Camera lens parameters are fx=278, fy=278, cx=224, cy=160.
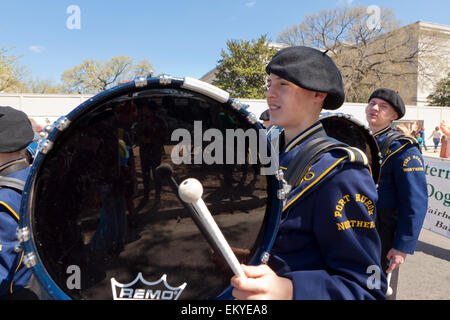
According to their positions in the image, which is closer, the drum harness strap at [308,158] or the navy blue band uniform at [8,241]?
the drum harness strap at [308,158]

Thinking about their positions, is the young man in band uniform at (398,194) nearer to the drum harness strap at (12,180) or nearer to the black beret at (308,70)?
the black beret at (308,70)

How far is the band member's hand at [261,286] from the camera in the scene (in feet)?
2.88

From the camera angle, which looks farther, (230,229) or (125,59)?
(125,59)

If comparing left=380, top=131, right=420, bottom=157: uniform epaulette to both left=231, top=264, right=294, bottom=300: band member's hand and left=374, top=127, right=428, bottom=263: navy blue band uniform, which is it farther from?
left=231, top=264, right=294, bottom=300: band member's hand

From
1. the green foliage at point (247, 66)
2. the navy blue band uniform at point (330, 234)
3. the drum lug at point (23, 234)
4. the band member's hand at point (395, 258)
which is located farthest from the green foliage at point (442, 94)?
the drum lug at point (23, 234)

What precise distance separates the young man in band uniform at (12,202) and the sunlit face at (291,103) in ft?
4.58

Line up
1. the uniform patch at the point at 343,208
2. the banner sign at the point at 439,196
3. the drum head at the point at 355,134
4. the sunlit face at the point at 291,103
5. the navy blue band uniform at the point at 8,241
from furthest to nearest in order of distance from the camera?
1. the banner sign at the point at 439,196
2. the drum head at the point at 355,134
3. the navy blue band uniform at the point at 8,241
4. the sunlit face at the point at 291,103
5. the uniform patch at the point at 343,208

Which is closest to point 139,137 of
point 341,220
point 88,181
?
point 88,181

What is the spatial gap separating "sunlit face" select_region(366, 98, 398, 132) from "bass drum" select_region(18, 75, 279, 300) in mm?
2401

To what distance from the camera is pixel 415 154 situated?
2.58 metres

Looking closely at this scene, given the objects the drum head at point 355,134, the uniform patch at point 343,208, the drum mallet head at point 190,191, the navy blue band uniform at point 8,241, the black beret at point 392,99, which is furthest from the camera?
the black beret at point 392,99

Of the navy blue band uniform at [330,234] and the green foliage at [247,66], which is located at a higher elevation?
the green foliage at [247,66]
